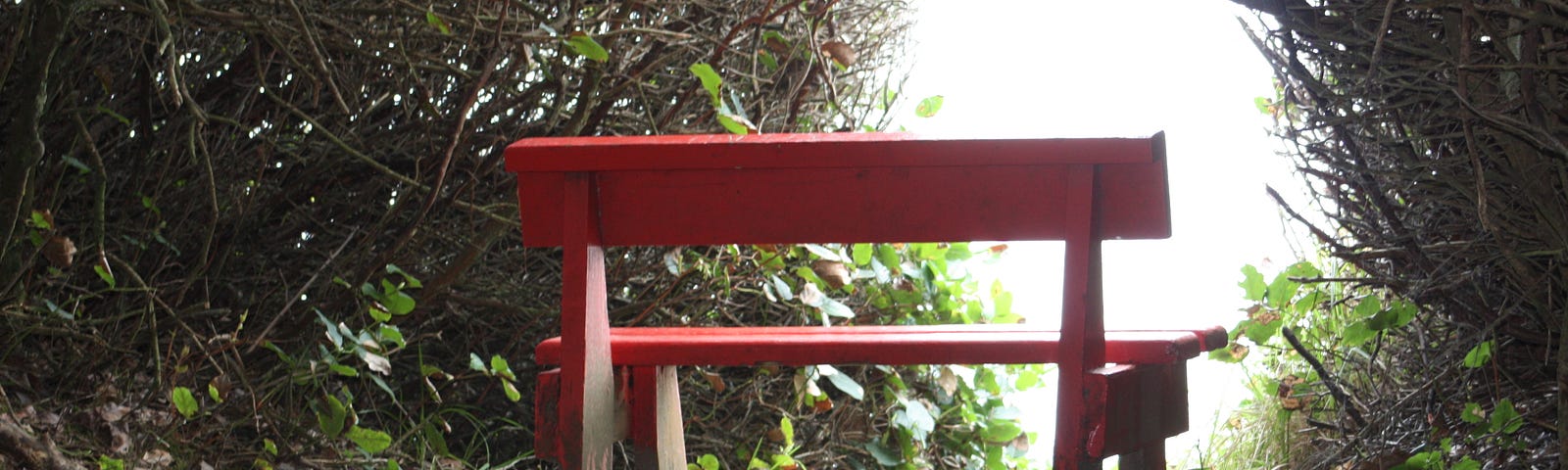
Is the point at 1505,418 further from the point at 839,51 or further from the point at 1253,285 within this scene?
the point at 839,51

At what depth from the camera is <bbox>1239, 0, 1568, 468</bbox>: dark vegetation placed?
2.22m

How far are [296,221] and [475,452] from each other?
76 cm

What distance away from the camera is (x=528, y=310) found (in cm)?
327

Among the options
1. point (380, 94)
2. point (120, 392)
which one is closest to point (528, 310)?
point (380, 94)

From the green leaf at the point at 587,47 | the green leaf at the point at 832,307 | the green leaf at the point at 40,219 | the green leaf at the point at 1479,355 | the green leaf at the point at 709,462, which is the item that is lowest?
the green leaf at the point at 709,462

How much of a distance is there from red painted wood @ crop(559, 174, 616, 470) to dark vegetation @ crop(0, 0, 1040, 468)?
0.66 meters

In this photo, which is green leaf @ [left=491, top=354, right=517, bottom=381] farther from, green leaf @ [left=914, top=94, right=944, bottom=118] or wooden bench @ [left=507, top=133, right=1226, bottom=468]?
green leaf @ [left=914, top=94, right=944, bottom=118]

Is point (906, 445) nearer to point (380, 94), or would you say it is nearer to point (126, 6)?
point (380, 94)

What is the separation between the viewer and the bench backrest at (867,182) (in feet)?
5.83

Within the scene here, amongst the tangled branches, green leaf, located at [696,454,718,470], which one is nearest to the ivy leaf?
green leaf, located at [696,454,718,470]

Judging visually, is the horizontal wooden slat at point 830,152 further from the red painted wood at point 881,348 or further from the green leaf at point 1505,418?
the green leaf at point 1505,418

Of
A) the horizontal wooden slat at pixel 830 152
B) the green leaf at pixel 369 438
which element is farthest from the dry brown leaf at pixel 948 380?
the horizontal wooden slat at pixel 830 152

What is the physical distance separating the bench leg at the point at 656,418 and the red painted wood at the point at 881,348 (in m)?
0.15

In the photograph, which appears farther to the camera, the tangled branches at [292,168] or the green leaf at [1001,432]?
the green leaf at [1001,432]
